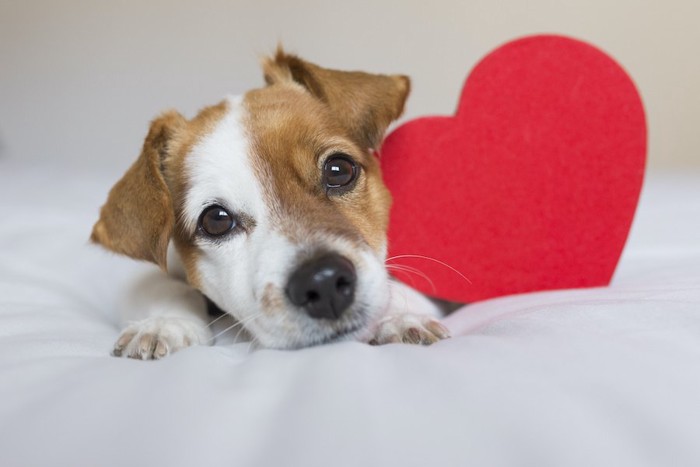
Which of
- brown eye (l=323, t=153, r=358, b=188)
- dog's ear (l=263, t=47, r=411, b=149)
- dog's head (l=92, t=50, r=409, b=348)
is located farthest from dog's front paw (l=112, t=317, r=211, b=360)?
dog's ear (l=263, t=47, r=411, b=149)

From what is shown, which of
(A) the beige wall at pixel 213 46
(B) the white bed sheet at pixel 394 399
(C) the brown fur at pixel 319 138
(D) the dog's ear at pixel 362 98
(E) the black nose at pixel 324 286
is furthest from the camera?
(A) the beige wall at pixel 213 46

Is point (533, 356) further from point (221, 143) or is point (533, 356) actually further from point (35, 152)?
point (35, 152)

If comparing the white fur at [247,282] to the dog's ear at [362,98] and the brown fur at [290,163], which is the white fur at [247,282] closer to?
the brown fur at [290,163]

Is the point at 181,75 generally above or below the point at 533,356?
below

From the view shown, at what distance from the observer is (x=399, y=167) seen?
1.76m

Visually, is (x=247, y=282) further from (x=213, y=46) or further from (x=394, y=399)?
(x=213, y=46)

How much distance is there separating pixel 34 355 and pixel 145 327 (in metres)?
0.26

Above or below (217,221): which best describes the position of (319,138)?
above

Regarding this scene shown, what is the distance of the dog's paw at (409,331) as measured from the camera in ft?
4.04

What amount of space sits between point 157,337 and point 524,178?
1.03 metres

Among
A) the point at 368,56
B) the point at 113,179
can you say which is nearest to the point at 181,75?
the point at 113,179

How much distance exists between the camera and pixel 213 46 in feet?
11.8

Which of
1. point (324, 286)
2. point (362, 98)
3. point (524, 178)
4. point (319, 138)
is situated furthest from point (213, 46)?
point (324, 286)

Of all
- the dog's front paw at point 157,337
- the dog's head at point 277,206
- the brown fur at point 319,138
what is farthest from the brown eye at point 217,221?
the dog's front paw at point 157,337
